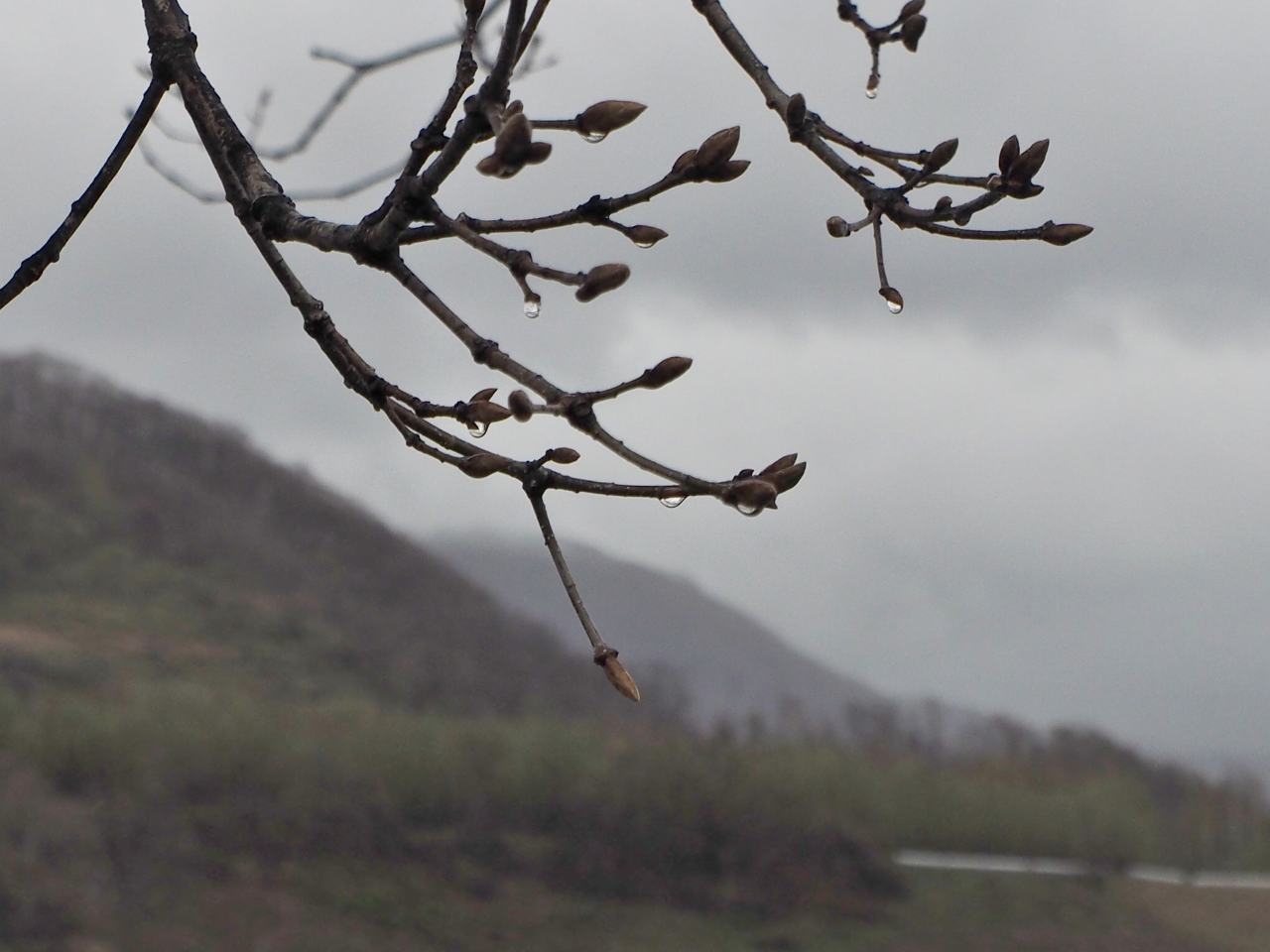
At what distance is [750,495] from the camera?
924mm

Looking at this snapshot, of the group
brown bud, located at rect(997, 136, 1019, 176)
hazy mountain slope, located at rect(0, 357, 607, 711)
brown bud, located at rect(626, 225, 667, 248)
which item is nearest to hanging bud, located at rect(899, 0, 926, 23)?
brown bud, located at rect(997, 136, 1019, 176)

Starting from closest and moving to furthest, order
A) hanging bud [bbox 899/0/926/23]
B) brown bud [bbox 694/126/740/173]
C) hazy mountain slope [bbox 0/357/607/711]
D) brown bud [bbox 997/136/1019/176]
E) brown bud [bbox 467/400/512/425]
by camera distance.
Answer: brown bud [bbox 694/126/740/173], brown bud [bbox 467/400/512/425], brown bud [bbox 997/136/1019/176], hanging bud [bbox 899/0/926/23], hazy mountain slope [bbox 0/357/607/711]

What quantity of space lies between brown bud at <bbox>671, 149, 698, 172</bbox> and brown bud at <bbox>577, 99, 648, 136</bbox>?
57 mm

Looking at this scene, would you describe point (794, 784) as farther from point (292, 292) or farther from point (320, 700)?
point (292, 292)

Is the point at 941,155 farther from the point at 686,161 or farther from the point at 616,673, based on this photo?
the point at 616,673

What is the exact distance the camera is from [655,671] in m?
25.3

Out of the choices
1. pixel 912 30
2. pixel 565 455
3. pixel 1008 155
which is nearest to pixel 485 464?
pixel 565 455

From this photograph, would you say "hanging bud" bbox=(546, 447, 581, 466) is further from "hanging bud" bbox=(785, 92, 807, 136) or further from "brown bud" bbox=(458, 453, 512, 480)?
"hanging bud" bbox=(785, 92, 807, 136)

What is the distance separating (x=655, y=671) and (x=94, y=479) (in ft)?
81.7

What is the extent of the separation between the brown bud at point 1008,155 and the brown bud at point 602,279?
1.81 feet

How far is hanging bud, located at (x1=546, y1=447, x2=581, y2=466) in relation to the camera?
994mm

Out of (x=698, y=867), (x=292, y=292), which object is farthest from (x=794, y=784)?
(x=292, y=292)

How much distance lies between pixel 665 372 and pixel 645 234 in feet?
0.45

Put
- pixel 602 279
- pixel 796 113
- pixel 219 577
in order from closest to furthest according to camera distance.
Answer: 1. pixel 602 279
2. pixel 796 113
3. pixel 219 577
